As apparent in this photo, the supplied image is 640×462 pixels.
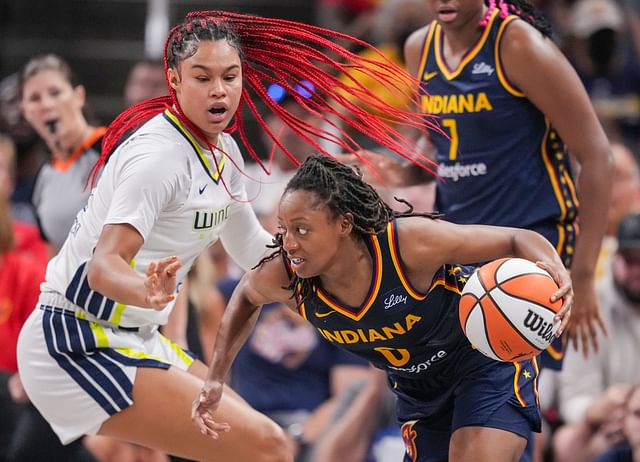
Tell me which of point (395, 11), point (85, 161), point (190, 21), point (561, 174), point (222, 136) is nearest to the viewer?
point (190, 21)

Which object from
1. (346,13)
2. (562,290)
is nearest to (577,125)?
(562,290)

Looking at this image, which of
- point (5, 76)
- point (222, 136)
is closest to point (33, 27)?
point (5, 76)

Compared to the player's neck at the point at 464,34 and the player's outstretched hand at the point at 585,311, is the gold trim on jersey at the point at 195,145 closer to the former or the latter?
the player's neck at the point at 464,34

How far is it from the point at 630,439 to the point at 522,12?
7.32 ft

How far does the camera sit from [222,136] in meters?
4.23

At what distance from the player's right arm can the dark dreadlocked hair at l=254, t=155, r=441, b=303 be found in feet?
0.30

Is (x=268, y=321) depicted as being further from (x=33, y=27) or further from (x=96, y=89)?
(x=33, y=27)

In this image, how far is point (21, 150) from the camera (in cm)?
901

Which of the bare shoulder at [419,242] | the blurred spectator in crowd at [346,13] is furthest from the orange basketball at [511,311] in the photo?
the blurred spectator in crowd at [346,13]

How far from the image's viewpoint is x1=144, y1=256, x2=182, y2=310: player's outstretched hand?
350 cm

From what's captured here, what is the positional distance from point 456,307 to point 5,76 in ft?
22.6

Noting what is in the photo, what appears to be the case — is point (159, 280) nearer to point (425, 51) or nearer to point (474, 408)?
point (474, 408)

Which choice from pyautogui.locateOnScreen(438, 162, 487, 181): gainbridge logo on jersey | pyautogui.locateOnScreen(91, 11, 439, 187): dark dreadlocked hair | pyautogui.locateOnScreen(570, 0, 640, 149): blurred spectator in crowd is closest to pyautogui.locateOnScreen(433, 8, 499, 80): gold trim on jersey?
pyautogui.locateOnScreen(91, 11, 439, 187): dark dreadlocked hair

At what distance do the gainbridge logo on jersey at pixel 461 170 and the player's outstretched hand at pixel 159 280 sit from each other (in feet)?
4.94
